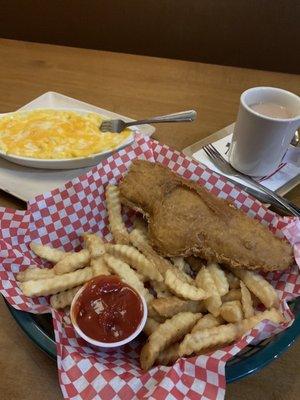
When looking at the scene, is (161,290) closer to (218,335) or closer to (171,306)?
(171,306)

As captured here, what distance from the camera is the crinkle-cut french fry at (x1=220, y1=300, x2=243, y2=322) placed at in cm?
97

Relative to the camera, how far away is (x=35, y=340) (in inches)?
38.2

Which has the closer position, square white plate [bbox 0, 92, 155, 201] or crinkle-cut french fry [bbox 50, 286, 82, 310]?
crinkle-cut french fry [bbox 50, 286, 82, 310]

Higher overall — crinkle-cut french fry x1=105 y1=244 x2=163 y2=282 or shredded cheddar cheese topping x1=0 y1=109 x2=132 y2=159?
crinkle-cut french fry x1=105 y1=244 x2=163 y2=282

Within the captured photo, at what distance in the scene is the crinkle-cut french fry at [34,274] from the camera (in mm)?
1075

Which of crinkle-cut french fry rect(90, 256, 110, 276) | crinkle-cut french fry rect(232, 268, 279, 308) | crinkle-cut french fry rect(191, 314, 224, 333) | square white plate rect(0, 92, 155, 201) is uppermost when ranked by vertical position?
crinkle-cut french fry rect(232, 268, 279, 308)

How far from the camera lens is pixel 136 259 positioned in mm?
1076

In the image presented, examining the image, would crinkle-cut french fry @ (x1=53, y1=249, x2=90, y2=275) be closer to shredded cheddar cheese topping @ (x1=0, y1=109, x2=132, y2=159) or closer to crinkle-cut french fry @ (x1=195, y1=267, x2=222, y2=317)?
crinkle-cut french fry @ (x1=195, y1=267, x2=222, y2=317)

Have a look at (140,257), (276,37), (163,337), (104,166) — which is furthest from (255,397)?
(276,37)

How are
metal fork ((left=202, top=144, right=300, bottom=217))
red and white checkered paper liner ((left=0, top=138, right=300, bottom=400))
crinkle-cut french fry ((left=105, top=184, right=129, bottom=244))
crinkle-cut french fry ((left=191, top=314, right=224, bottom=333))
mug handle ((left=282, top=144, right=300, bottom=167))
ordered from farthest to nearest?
mug handle ((left=282, top=144, right=300, bottom=167)), metal fork ((left=202, top=144, right=300, bottom=217)), crinkle-cut french fry ((left=105, top=184, right=129, bottom=244)), crinkle-cut french fry ((left=191, top=314, right=224, bottom=333)), red and white checkered paper liner ((left=0, top=138, right=300, bottom=400))

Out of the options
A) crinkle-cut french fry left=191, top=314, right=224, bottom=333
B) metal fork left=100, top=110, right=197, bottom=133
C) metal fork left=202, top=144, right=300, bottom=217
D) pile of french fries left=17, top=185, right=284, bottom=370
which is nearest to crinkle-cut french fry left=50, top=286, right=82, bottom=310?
pile of french fries left=17, top=185, right=284, bottom=370

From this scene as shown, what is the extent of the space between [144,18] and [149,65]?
74cm

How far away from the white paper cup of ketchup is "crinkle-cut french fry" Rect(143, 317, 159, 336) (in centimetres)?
3

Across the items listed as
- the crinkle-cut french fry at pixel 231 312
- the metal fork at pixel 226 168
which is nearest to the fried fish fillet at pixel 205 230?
the crinkle-cut french fry at pixel 231 312
